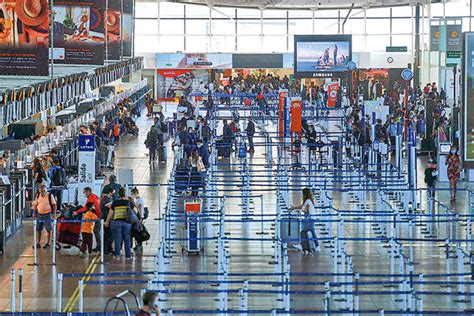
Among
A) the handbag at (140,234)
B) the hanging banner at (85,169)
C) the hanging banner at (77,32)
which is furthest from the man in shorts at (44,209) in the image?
the hanging banner at (77,32)

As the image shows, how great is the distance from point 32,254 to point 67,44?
18032 millimetres

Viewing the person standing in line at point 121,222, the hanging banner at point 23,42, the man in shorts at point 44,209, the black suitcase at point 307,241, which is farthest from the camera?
the hanging banner at point 23,42

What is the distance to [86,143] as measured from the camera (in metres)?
29.1

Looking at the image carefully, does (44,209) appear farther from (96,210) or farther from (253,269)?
(253,269)

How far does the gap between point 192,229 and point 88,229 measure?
185 centimetres

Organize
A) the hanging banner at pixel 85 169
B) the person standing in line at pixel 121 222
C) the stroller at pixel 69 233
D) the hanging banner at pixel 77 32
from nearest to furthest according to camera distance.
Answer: the person standing in line at pixel 121 222 < the stroller at pixel 69 233 < the hanging banner at pixel 85 169 < the hanging banner at pixel 77 32

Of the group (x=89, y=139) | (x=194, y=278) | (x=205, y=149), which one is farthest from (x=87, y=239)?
(x=205, y=149)

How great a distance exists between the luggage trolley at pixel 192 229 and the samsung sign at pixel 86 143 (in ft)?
16.5

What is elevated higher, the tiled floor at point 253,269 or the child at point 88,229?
the child at point 88,229

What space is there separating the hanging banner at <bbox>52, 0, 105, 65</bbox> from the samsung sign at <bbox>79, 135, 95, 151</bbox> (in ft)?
38.9

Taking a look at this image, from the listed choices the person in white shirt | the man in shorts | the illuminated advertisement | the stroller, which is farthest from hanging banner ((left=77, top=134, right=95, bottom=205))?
the illuminated advertisement

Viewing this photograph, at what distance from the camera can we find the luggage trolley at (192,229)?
2380 cm

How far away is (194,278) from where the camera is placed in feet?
70.1

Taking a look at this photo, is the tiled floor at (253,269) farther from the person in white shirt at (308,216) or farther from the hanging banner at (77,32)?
the hanging banner at (77,32)
